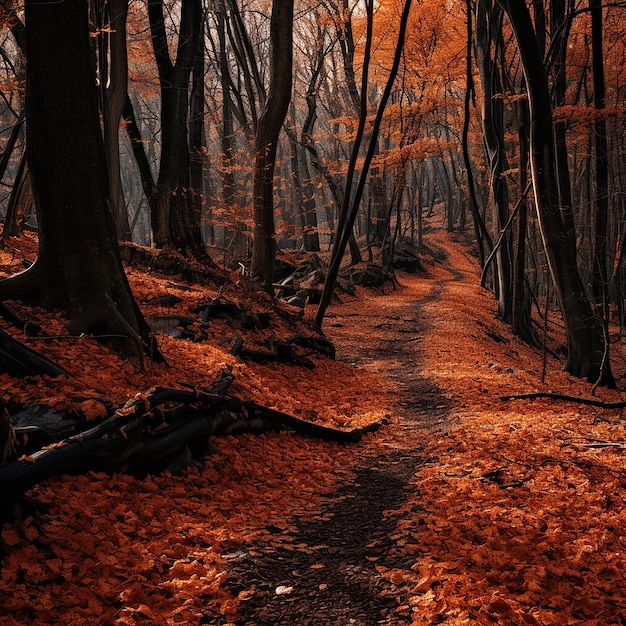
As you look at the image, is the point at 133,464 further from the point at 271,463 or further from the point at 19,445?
the point at 271,463

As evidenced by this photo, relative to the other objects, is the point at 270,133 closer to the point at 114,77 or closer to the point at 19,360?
the point at 114,77

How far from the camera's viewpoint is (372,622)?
264 centimetres

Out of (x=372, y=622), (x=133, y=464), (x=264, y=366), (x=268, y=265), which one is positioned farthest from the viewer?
(x=268, y=265)

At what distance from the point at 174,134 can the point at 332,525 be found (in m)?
9.64

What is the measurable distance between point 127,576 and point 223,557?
1.89 feet

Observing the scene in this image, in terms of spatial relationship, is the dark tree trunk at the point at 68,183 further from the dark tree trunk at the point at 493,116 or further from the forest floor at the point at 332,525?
the dark tree trunk at the point at 493,116

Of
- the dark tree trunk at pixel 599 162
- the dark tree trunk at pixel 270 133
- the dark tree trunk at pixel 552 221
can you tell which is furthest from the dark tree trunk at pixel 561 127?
the dark tree trunk at pixel 270 133

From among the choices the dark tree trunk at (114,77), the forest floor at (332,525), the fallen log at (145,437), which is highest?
the dark tree trunk at (114,77)

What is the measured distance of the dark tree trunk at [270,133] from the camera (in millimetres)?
11219

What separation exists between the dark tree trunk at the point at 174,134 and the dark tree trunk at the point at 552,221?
6387mm

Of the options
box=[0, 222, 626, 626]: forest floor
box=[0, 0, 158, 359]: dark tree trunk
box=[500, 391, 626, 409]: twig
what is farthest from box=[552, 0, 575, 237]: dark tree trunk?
box=[0, 0, 158, 359]: dark tree trunk

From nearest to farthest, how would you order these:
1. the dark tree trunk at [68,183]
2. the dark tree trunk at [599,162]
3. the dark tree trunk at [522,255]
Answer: the dark tree trunk at [68,183] < the dark tree trunk at [599,162] < the dark tree trunk at [522,255]

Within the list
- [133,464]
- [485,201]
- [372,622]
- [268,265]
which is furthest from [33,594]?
[485,201]

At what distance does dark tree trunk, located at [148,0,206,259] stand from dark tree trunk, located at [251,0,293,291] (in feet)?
4.96
